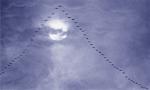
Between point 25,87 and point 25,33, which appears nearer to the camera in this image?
point 25,87

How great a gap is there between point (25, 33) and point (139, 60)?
231cm

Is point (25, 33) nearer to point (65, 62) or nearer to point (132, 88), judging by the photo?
→ point (65, 62)

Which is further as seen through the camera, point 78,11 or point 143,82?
point 78,11

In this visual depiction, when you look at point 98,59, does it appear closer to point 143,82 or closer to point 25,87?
point 143,82

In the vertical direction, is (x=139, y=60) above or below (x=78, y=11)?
below

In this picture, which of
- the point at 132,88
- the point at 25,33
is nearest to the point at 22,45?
the point at 25,33

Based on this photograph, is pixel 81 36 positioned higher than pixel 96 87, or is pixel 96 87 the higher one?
pixel 81 36

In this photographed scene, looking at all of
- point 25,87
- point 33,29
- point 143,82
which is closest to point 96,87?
point 143,82

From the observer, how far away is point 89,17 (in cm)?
611

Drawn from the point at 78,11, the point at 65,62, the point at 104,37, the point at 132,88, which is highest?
the point at 78,11

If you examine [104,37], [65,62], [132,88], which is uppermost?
[104,37]

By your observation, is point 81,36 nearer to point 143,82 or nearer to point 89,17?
point 89,17

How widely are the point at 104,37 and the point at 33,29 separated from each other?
1420 millimetres

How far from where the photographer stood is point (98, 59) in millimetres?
5812
